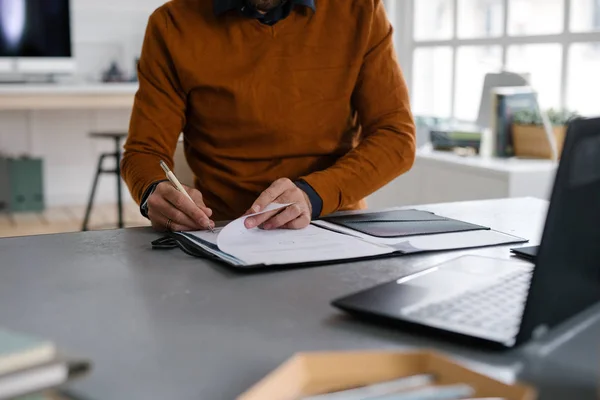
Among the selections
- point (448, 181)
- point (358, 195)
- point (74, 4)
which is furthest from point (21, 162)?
point (358, 195)

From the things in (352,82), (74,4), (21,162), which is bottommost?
(21,162)

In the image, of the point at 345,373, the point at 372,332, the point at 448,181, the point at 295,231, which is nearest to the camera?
the point at 345,373

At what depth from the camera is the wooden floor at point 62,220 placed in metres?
4.34

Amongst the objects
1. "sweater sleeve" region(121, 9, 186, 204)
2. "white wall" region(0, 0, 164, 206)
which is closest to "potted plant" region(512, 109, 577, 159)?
"sweater sleeve" region(121, 9, 186, 204)

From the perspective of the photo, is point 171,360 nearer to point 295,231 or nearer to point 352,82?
point 295,231

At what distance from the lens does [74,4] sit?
5.00 metres

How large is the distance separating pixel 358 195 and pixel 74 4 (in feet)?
13.1

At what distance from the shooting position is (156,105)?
63.0 inches

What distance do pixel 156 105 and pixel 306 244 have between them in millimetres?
605

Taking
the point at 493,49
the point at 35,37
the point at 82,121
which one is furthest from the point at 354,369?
the point at 82,121

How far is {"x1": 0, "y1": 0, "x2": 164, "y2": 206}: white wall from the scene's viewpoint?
5.05 meters

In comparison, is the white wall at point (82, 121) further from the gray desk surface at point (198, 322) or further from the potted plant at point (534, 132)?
the gray desk surface at point (198, 322)

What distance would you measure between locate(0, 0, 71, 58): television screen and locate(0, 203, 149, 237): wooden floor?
1003 mm

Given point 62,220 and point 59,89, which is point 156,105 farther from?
point 62,220
